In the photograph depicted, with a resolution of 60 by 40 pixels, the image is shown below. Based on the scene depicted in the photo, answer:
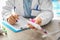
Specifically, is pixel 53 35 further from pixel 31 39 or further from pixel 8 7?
pixel 8 7

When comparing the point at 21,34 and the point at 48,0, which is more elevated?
the point at 48,0

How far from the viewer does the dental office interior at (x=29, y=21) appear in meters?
0.52

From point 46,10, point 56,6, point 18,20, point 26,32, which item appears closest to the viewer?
point 26,32

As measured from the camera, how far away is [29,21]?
0.54 m

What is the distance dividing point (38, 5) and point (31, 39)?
36 cm

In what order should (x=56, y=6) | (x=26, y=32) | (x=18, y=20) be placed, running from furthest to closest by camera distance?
(x=56, y=6)
(x=18, y=20)
(x=26, y=32)

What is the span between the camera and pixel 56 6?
46.7 inches

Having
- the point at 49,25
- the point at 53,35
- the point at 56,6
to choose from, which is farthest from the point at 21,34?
the point at 56,6

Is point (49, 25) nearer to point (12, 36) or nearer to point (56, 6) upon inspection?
point (12, 36)

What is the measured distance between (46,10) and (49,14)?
5 centimetres

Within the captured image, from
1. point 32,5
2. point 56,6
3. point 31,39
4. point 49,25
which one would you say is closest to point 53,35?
point 31,39

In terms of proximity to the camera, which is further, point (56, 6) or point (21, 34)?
point (56, 6)

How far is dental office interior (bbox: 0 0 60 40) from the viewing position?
1.72ft

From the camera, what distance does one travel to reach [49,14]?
74cm
